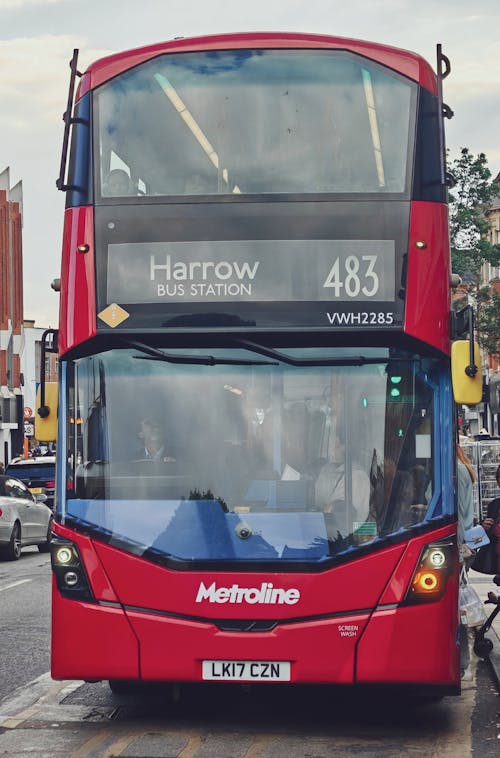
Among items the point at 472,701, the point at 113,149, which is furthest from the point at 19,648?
the point at 113,149

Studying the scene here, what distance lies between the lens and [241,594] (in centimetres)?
862

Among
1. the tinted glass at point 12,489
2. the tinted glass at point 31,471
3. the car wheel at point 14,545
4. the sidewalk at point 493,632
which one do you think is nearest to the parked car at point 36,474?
the tinted glass at point 31,471

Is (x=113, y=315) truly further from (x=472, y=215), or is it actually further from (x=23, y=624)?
(x=472, y=215)

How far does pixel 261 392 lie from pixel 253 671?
1679mm

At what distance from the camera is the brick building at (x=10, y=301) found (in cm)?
7181

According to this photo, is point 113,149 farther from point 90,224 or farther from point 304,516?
point 304,516

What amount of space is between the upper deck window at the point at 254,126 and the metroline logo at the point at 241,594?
2.42 metres

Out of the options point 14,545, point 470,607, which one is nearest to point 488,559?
point 470,607

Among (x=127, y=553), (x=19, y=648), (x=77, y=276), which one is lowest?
(x=19, y=648)

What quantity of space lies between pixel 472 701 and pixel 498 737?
1459mm

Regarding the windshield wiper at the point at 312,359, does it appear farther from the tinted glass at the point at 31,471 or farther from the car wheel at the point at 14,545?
the tinted glass at the point at 31,471

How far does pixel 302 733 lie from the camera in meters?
9.00

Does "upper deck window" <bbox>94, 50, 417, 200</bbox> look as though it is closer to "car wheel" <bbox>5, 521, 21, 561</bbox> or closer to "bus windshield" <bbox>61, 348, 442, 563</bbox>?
"bus windshield" <bbox>61, 348, 442, 563</bbox>

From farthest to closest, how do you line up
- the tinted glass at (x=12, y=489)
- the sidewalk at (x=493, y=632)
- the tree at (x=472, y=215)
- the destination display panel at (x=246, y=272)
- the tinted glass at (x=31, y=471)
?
the tree at (x=472, y=215), the tinted glass at (x=31, y=471), the tinted glass at (x=12, y=489), the sidewalk at (x=493, y=632), the destination display panel at (x=246, y=272)
